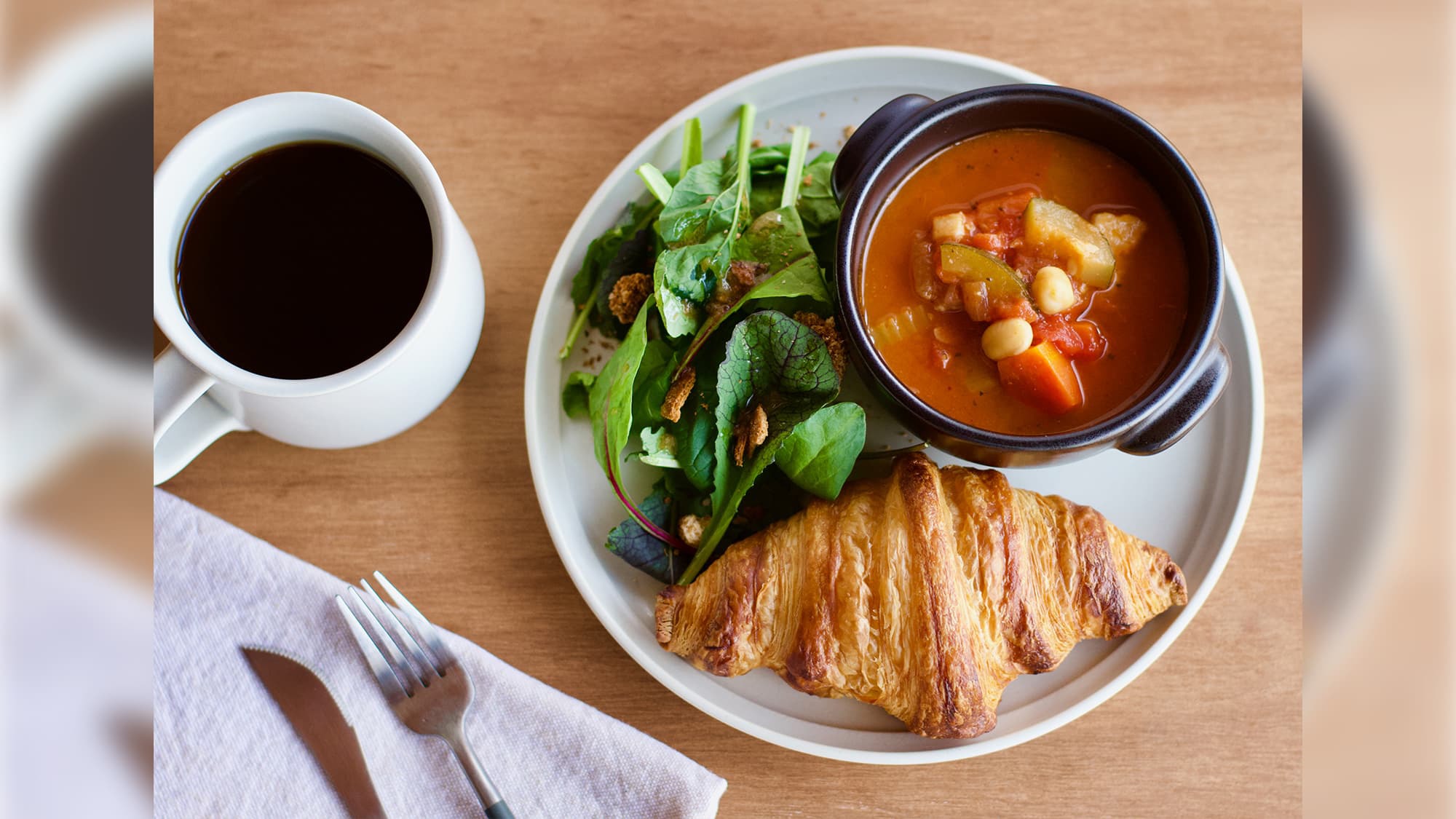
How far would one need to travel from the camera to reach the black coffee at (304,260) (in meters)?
1.63

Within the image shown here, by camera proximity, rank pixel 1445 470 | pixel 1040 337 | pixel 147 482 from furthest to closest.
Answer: pixel 1445 470, pixel 1040 337, pixel 147 482

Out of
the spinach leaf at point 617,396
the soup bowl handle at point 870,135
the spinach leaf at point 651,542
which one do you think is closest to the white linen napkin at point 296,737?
the spinach leaf at point 651,542

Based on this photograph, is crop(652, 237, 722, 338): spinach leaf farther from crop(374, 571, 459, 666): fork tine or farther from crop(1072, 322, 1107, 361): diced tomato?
crop(374, 571, 459, 666): fork tine

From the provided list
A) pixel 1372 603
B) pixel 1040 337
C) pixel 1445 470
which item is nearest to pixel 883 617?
pixel 1040 337

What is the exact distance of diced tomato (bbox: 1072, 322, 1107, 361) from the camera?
160 centimetres

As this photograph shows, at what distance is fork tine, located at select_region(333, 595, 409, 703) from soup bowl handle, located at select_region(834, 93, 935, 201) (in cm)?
117

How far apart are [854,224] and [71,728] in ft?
4.26

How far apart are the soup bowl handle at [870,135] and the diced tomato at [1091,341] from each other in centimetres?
43

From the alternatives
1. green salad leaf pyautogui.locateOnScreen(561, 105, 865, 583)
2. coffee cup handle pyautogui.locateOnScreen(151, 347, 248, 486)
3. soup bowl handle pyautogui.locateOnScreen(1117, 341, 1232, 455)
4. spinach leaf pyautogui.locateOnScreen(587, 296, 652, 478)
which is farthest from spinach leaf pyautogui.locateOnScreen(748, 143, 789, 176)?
coffee cup handle pyautogui.locateOnScreen(151, 347, 248, 486)

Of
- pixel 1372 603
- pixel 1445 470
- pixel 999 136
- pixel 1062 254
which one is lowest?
pixel 1372 603

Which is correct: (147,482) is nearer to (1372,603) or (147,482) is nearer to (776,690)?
(776,690)

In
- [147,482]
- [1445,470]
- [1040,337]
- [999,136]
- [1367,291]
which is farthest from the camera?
[1367,291]

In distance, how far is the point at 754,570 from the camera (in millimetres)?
1688

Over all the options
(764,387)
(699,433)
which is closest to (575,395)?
(699,433)
